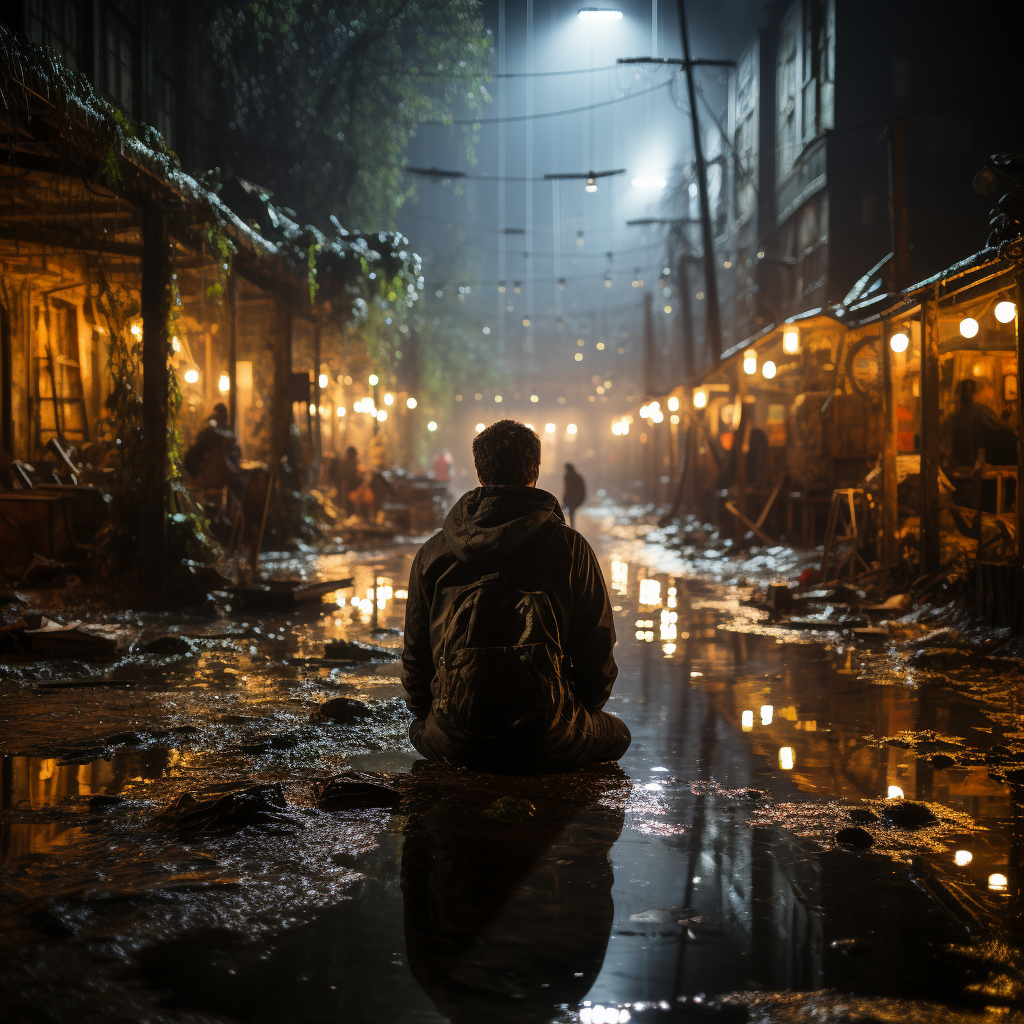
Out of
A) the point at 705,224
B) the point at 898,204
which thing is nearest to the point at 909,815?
the point at 898,204

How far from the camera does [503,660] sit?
399cm

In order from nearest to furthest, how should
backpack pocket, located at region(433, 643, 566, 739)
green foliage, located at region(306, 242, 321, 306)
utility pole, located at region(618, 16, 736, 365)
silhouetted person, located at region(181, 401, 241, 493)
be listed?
backpack pocket, located at region(433, 643, 566, 739)
silhouetted person, located at region(181, 401, 241, 493)
green foliage, located at region(306, 242, 321, 306)
utility pole, located at region(618, 16, 736, 365)

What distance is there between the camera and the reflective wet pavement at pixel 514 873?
2695 mm

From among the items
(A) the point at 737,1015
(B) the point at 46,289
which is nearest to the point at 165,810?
(A) the point at 737,1015

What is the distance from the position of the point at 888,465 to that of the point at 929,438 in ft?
2.86

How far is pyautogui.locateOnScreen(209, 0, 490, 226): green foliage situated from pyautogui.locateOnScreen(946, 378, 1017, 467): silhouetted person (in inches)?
659

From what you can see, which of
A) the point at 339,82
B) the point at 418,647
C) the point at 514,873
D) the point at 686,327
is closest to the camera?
the point at 514,873

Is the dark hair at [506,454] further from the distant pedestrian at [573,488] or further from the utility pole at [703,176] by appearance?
the distant pedestrian at [573,488]

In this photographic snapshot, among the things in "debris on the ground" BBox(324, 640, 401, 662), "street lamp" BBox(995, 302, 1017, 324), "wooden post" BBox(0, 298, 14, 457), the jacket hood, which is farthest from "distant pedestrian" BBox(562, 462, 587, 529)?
the jacket hood

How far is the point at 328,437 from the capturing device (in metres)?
34.7

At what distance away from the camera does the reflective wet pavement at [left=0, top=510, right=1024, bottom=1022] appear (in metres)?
2.70

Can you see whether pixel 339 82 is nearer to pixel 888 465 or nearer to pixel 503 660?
pixel 888 465

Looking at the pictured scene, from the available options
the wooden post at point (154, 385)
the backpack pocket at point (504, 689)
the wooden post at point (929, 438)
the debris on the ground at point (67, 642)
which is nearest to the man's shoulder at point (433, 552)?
the backpack pocket at point (504, 689)

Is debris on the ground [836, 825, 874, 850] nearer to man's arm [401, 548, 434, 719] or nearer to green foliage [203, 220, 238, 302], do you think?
man's arm [401, 548, 434, 719]
